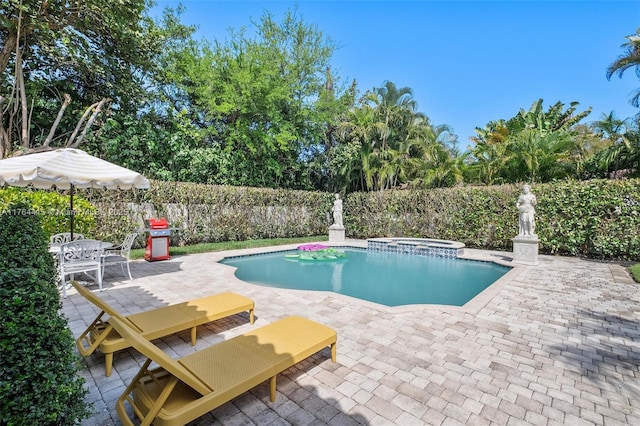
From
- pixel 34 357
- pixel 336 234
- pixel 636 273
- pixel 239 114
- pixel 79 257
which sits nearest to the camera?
pixel 34 357

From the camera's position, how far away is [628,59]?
37.3ft

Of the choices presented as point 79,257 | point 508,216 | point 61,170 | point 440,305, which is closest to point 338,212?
point 508,216

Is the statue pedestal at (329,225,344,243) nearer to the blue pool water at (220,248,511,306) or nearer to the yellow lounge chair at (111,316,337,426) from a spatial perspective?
the blue pool water at (220,248,511,306)

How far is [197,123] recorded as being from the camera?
19.8 m

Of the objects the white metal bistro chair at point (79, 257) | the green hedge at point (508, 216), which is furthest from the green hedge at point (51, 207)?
the green hedge at point (508, 216)

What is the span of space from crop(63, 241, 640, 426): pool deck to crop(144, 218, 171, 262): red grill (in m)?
3.71

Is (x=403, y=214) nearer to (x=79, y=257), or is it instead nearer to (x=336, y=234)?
(x=336, y=234)

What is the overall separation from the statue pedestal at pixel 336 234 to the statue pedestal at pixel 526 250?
923cm

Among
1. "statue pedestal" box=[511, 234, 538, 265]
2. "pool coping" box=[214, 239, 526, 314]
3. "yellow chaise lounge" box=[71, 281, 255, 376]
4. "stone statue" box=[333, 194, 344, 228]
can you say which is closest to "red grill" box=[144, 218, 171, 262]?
"pool coping" box=[214, 239, 526, 314]

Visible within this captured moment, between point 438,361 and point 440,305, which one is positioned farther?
point 440,305

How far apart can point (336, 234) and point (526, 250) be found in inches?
385

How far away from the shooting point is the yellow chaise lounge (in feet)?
11.1

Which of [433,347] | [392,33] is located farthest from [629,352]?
[392,33]

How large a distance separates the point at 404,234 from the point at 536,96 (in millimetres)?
12713
